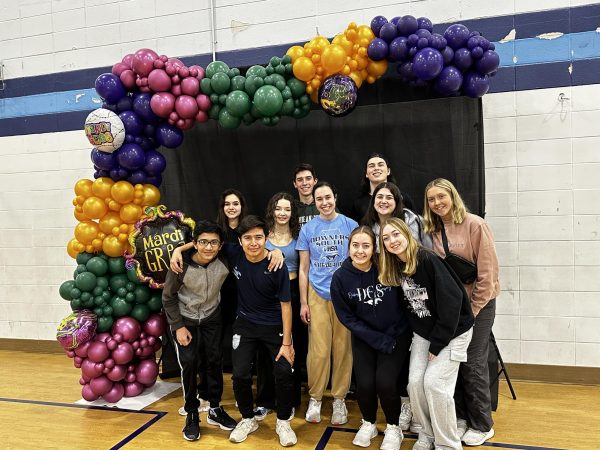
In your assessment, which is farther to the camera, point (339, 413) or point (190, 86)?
point (190, 86)

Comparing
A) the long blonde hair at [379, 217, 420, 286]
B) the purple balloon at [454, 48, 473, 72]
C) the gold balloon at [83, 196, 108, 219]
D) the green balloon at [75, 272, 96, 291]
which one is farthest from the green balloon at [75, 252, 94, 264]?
the purple balloon at [454, 48, 473, 72]

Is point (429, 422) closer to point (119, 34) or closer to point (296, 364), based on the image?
point (296, 364)

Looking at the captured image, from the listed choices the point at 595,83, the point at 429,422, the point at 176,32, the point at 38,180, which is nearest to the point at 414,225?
the point at 429,422

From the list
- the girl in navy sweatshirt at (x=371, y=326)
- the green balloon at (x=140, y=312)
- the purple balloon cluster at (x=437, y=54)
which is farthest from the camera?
the green balloon at (x=140, y=312)

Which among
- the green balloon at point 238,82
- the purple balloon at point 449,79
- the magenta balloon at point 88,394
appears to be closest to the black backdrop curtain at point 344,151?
the purple balloon at point 449,79

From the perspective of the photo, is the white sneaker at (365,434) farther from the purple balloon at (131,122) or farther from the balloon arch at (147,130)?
the purple balloon at (131,122)

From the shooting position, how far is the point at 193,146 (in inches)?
154

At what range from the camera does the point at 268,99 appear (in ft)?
10.3

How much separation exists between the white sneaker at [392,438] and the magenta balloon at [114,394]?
1987 mm

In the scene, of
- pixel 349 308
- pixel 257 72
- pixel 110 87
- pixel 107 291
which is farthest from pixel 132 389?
pixel 257 72

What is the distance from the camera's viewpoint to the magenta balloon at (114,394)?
3.45 metres

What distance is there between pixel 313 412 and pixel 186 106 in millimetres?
2285

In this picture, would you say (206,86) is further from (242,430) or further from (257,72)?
(242,430)

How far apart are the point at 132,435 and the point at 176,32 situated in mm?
3533
